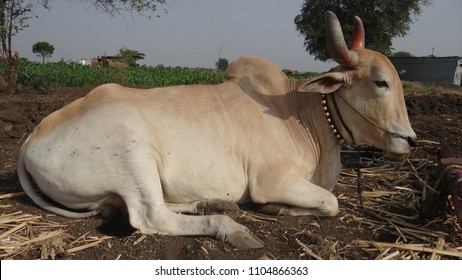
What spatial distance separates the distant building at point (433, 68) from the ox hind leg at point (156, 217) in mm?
31824

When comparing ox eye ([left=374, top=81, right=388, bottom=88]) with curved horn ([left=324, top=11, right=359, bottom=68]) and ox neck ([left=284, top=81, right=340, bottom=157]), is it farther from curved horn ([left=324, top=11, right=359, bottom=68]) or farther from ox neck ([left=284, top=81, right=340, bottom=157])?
ox neck ([left=284, top=81, right=340, bottom=157])

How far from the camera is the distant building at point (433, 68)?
31.6 m

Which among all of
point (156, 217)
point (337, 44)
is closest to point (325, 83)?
point (337, 44)

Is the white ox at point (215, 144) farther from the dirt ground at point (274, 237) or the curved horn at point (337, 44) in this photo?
the dirt ground at point (274, 237)

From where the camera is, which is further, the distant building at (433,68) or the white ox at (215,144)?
the distant building at (433,68)

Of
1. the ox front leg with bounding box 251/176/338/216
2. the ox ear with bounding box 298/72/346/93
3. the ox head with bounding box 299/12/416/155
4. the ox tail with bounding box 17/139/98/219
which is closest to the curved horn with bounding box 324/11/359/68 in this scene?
the ox head with bounding box 299/12/416/155

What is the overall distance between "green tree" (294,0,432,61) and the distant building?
7.35 feet

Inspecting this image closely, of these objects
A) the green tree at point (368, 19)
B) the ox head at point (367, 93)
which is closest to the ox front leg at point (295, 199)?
the ox head at point (367, 93)

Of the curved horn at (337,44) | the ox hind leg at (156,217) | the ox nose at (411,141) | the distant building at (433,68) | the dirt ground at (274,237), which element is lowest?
the dirt ground at (274,237)

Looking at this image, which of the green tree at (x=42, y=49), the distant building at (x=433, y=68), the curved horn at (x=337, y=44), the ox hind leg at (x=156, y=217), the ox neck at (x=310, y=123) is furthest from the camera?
the green tree at (x=42, y=49)

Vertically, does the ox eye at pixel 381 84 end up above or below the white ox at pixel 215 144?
above

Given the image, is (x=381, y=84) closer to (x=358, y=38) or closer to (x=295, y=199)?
(x=358, y=38)

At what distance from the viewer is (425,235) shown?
3.08 m

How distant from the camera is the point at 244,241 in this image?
8.81 feet
